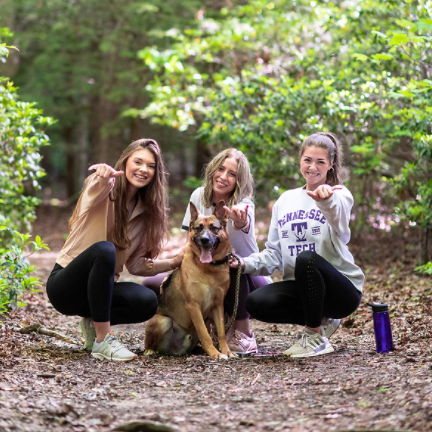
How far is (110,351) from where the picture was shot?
419 centimetres

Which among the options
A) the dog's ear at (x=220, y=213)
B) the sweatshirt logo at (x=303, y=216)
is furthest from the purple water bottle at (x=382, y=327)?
the dog's ear at (x=220, y=213)

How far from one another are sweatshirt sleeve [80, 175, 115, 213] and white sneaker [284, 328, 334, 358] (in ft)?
6.70

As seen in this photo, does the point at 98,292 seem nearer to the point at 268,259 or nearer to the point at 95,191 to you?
the point at 95,191

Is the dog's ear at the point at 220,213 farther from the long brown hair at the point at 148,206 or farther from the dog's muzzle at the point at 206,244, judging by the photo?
the long brown hair at the point at 148,206

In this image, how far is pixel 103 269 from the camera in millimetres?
4176

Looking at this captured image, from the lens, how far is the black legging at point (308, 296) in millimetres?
4117

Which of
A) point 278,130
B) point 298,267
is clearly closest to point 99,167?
point 298,267

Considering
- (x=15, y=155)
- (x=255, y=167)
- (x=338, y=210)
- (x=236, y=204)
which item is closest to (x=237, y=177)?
(x=236, y=204)

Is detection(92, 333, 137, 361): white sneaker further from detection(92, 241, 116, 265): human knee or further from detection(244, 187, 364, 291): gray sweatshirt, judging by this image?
detection(244, 187, 364, 291): gray sweatshirt

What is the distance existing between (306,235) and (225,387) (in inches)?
62.0

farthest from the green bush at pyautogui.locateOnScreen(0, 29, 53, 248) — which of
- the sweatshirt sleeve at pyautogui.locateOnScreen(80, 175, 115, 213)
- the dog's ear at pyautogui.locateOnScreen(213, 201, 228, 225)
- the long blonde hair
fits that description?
the dog's ear at pyautogui.locateOnScreen(213, 201, 228, 225)

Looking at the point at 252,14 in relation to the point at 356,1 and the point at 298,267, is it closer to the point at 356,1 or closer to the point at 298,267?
the point at 356,1

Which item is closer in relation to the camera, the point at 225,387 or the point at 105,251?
the point at 225,387

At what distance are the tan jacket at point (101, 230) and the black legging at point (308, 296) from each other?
39.2 inches
